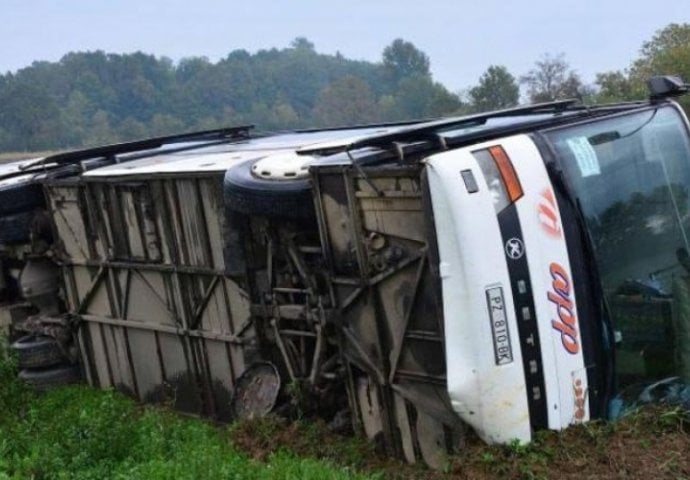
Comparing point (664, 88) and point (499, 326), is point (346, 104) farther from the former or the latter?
point (499, 326)

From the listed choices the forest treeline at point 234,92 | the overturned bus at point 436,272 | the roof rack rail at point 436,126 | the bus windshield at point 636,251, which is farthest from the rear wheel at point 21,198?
the forest treeline at point 234,92

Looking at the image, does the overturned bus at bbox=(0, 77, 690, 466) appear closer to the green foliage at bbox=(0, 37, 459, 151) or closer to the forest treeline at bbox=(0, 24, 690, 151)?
the forest treeline at bbox=(0, 24, 690, 151)

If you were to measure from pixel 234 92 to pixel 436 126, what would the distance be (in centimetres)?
8015

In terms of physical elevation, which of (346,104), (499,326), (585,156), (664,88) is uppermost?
(664,88)

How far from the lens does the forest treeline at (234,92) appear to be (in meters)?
54.6

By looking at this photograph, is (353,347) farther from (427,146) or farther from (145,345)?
(145,345)

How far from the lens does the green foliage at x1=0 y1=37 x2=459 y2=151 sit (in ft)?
221

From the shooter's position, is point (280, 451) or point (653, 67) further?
point (653, 67)

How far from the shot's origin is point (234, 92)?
8419cm

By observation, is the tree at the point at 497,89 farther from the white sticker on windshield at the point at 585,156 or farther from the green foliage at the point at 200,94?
the white sticker on windshield at the point at 585,156

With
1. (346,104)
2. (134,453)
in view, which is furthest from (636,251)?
(346,104)

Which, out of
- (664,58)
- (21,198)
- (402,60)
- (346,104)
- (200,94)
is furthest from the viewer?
(402,60)

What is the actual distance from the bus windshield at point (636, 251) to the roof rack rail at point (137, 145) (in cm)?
502

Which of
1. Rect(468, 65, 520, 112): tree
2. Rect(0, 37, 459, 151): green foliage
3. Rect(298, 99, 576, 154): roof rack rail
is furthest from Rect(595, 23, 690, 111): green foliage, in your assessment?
Rect(298, 99, 576, 154): roof rack rail
